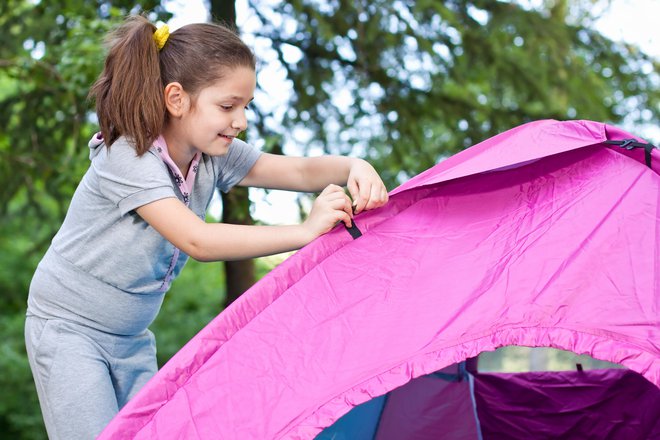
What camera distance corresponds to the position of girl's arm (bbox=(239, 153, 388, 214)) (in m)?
1.57

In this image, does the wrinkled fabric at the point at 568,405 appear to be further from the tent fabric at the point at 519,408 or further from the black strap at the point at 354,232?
the black strap at the point at 354,232

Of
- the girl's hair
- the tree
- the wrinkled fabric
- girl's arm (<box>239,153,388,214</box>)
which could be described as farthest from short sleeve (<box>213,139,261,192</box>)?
the wrinkled fabric

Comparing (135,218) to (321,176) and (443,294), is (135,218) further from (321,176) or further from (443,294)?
(443,294)

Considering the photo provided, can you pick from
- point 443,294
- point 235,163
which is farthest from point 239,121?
point 443,294

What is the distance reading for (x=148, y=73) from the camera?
1544 millimetres

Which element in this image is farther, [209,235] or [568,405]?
[568,405]

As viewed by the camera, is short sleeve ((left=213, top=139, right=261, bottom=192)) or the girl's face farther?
short sleeve ((left=213, top=139, right=261, bottom=192))

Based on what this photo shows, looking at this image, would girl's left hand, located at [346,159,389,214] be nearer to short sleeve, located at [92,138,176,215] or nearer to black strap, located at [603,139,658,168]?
short sleeve, located at [92,138,176,215]

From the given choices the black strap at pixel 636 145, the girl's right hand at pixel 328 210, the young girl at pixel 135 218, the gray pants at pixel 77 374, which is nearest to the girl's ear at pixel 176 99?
the young girl at pixel 135 218

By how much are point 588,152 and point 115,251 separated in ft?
3.17

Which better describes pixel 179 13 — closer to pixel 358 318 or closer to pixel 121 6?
pixel 121 6

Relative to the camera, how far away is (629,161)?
1.62 metres

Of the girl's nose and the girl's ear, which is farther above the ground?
the girl's ear

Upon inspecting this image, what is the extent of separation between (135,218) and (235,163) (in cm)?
31
